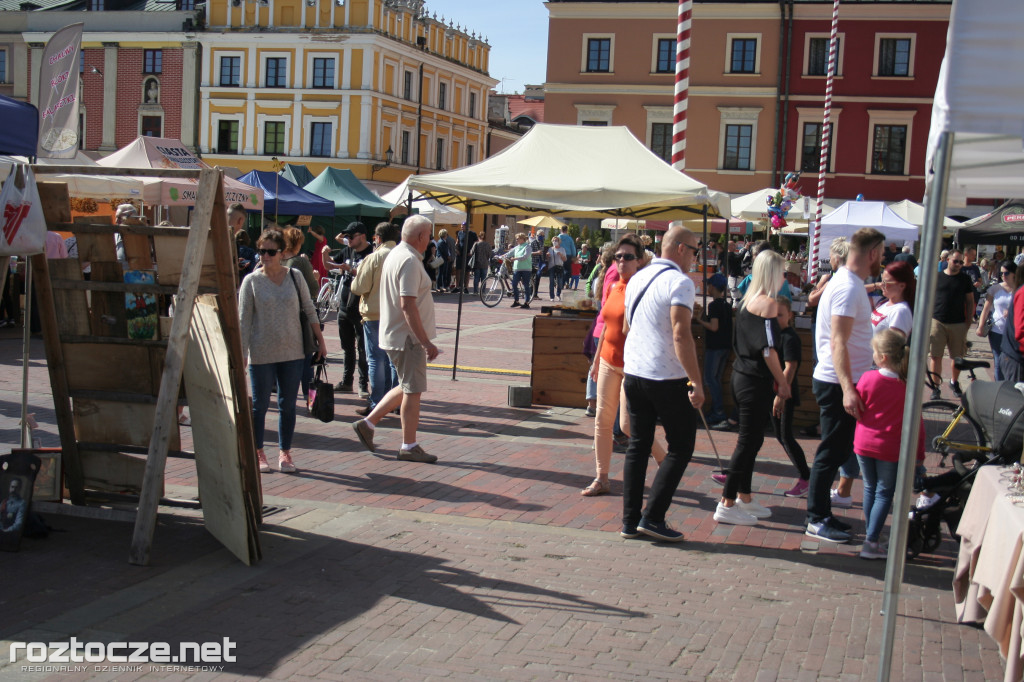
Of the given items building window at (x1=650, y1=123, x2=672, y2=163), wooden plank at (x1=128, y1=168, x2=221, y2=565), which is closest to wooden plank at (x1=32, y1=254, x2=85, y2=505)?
wooden plank at (x1=128, y1=168, x2=221, y2=565)

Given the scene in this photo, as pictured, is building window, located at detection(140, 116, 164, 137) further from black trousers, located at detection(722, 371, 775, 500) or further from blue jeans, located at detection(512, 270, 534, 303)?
black trousers, located at detection(722, 371, 775, 500)

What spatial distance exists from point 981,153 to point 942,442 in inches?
85.2

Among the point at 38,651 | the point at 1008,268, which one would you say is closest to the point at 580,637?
the point at 38,651

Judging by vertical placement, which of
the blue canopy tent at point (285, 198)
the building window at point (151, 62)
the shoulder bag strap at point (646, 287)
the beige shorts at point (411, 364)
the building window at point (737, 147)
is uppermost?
the building window at point (151, 62)

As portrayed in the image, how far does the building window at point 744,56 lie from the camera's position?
44.1 meters

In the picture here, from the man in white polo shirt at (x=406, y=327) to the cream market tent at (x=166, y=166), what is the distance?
9176 millimetres

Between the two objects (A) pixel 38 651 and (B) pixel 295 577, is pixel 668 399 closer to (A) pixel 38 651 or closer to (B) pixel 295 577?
(B) pixel 295 577

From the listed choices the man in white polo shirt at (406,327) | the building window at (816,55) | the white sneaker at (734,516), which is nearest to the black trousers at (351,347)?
the man in white polo shirt at (406,327)

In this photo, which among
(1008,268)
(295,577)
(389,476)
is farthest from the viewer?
(1008,268)

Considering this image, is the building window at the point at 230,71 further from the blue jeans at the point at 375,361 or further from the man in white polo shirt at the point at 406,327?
the man in white polo shirt at the point at 406,327

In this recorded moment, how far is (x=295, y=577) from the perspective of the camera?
5148 millimetres

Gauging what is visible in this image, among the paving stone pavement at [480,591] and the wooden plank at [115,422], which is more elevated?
the wooden plank at [115,422]

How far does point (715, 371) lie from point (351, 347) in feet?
13.0

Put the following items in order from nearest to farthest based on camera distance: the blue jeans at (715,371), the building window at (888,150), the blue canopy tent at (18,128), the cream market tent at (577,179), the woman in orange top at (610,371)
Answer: the blue canopy tent at (18,128) < the woman in orange top at (610,371) < the cream market tent at (577,179) < the blue jeans at (715,371) < the building window at (888,150)
